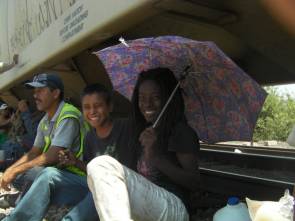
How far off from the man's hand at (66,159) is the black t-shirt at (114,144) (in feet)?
0.48

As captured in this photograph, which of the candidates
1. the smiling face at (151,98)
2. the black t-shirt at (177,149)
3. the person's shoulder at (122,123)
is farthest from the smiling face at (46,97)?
the black t-shirt at (177,149)

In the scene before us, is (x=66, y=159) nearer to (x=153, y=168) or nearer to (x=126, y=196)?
(x=153, y=168)

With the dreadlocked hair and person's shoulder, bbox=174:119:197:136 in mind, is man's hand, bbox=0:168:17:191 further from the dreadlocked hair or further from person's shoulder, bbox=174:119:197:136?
person's shoulder, bbox=174:119:197:136

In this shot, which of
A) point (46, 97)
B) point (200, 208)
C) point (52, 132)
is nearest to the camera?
point (52, 132)

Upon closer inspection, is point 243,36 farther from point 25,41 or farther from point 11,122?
point 11,122

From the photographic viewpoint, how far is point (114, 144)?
335cm

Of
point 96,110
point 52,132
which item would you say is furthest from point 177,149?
point 52,132

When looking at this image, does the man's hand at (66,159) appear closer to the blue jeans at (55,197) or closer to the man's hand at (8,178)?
the blue jeans at (55,197)

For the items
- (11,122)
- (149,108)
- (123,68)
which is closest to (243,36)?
(123,68)

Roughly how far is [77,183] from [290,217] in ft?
5.52

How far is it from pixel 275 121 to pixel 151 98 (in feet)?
39.8

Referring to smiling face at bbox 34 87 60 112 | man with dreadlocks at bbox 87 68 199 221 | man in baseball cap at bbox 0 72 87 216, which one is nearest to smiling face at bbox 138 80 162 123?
man with dreadlocks at bbox 87 68 199 221

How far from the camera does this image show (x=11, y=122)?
698cm

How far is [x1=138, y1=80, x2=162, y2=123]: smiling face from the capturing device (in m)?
3.14
